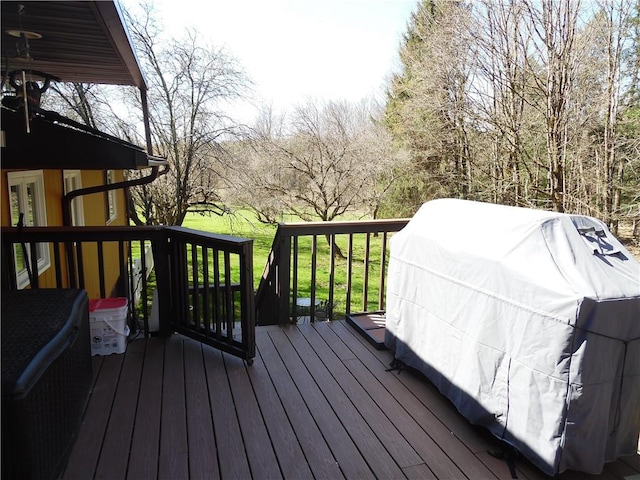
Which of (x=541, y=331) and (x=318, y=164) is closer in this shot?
(x=541, y=331)

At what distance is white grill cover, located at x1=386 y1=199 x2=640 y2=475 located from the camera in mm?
1813

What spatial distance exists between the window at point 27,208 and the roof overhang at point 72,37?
1.07 metres

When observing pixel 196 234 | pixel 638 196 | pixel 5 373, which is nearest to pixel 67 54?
pixel 196 234

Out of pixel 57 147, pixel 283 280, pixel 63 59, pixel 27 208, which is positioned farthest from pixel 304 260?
pixel 57 147

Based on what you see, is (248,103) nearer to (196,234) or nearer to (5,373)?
(196,234)

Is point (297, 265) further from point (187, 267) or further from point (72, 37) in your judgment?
point (72, 37)

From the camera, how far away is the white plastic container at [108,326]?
3115mm

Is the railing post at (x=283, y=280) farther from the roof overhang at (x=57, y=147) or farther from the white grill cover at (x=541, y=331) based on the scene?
the white grill cover at (x=541, y=331)

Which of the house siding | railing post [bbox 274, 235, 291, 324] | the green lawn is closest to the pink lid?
the house siding

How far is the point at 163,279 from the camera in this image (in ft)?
11.1

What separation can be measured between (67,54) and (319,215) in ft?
38.9

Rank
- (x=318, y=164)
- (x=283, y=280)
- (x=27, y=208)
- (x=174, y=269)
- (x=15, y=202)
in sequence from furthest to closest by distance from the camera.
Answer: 1. (x=318, y=164)
2. (x=27, y=208)
3. (x=15, y=202)
4. (x=283, y=280)
5. (x=174, y=269)

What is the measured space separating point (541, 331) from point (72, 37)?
2922 mm

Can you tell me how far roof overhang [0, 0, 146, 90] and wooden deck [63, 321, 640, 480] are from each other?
76.6 inches
